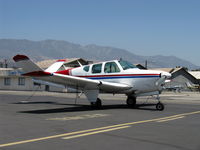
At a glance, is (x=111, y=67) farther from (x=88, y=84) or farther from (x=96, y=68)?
(x=88, y=84)

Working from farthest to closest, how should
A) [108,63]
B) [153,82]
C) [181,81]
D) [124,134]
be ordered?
[181,81]
[108,63]
[153,82]
[124,134]

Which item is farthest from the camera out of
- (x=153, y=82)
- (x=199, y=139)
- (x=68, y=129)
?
(x=153, y=82)

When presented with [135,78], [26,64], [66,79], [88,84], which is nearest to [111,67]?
[135,78]

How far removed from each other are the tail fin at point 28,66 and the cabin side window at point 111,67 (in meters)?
4.08

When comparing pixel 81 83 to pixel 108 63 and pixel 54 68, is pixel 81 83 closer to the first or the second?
pixel 108 63

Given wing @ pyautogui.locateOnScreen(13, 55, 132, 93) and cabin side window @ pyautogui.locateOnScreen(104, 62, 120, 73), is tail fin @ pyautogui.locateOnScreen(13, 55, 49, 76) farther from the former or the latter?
cabin side window @ pyautogui.locateOnScreen(104, 62, 120, 73)

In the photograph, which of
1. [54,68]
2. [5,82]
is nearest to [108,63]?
[54,68]

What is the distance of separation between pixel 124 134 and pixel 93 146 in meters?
1.64

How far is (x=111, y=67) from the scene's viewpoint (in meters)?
16.0

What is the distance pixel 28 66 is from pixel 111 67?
4.86m

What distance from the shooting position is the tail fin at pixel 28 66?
1297cm

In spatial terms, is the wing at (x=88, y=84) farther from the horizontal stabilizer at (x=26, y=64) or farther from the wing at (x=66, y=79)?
the horizontal stabilizer at (x=26, y=64)

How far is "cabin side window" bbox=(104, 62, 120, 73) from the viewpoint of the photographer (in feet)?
52.1

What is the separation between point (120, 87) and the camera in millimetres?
15258
